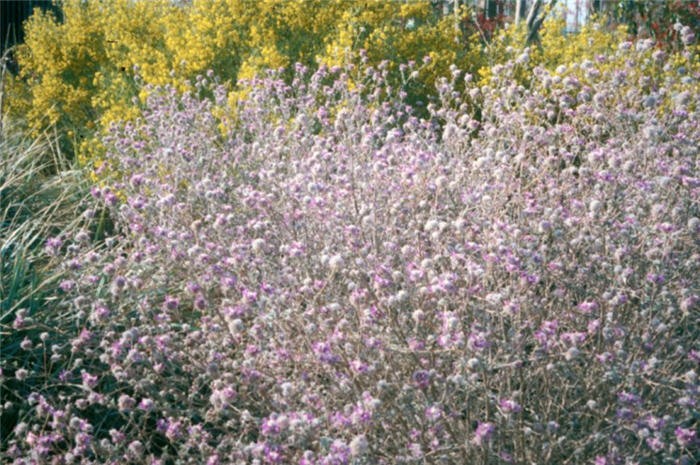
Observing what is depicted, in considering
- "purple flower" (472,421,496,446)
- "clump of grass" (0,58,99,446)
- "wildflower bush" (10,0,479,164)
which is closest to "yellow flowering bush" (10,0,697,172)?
"wildflower bush" (10,0,479,164)

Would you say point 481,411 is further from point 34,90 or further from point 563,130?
point 34,90

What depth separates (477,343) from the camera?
2.39m

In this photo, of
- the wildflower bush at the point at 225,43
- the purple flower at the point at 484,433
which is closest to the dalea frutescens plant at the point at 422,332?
the purple flower at the point at 484,433

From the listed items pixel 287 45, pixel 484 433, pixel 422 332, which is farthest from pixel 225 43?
pixel 484 433

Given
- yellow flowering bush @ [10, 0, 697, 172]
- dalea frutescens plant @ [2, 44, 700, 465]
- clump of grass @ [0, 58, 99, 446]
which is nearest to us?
dalea frutescens plant @ [2, 44, 700, 465]

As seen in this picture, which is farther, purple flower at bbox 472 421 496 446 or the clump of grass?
the clump of grass

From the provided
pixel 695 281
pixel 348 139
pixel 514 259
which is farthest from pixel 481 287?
pixel 348 139

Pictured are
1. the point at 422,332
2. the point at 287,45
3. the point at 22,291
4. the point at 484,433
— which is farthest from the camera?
the point at 287,45

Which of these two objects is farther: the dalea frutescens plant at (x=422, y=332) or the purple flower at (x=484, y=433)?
the dalea frutescens plant at (x=422, y=332)

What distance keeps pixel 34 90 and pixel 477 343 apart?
6.85 meters

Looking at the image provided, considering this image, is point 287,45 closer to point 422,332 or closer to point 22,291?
point 22,291

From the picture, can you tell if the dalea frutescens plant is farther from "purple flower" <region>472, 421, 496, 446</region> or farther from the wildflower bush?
the wildflower bush

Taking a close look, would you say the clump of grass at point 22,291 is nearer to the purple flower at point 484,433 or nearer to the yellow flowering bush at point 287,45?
the yellow flowering bush at point 287,45

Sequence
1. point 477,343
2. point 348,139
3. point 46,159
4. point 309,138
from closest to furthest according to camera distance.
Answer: point 477,343 → point 348,139 → point 309,138 → point 46,159
